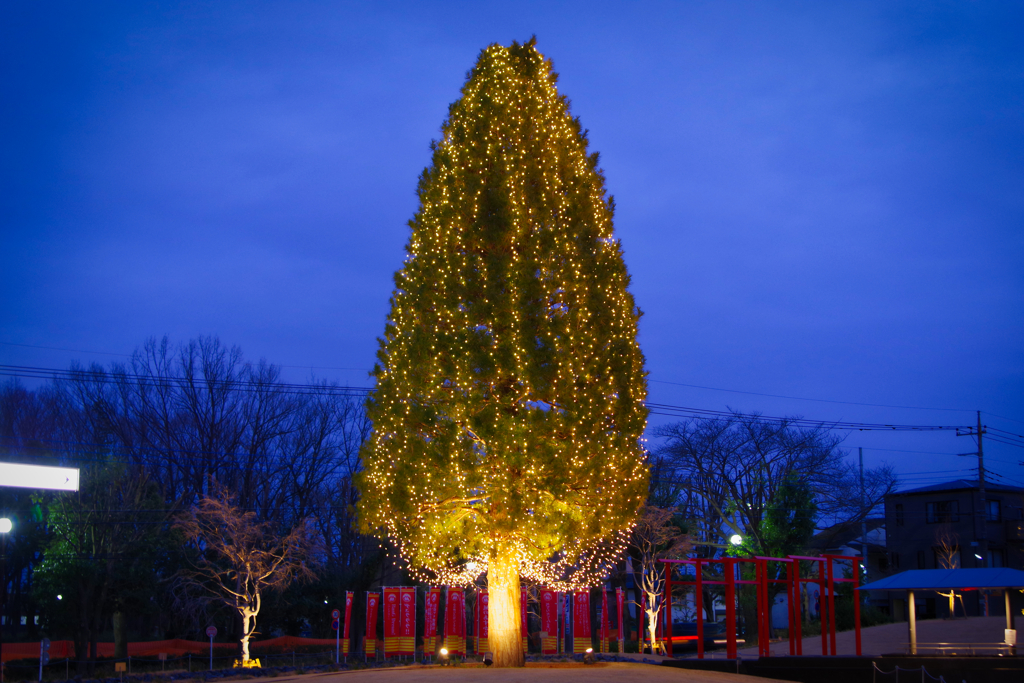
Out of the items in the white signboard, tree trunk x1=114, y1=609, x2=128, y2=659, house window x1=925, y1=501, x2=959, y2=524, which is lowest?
tree trunk x1=114, y1=609, x2=128, y2=659

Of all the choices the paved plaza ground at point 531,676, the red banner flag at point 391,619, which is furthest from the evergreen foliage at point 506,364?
the red banner flag at point 391,619

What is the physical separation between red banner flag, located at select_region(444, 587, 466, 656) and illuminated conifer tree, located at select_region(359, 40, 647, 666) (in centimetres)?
592

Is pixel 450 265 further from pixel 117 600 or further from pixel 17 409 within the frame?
pixel 17 409

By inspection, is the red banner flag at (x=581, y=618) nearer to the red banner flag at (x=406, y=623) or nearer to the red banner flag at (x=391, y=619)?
the red banner flag at (x=406, y=623)

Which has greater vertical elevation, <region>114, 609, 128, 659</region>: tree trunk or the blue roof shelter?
the blue roof shelter

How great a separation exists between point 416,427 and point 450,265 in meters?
3.94

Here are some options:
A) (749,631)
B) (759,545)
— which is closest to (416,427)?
(759,545)

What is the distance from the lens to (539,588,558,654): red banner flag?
28500 mm

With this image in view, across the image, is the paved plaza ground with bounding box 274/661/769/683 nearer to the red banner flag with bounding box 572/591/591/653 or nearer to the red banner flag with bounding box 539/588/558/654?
the red banner flag with bounding box 539/588/558/654

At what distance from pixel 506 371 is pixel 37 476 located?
372 inches

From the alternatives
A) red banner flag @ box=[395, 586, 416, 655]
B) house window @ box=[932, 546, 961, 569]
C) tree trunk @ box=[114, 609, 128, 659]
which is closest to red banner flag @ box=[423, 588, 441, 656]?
red banner flag @ box=[395, 586, 416, 655]

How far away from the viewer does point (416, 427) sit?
20.0 m

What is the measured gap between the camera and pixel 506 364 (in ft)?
63.4

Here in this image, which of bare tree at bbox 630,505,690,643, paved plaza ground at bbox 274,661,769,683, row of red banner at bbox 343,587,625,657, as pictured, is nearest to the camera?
paved plaza ground at bbox 274,661,769,683
